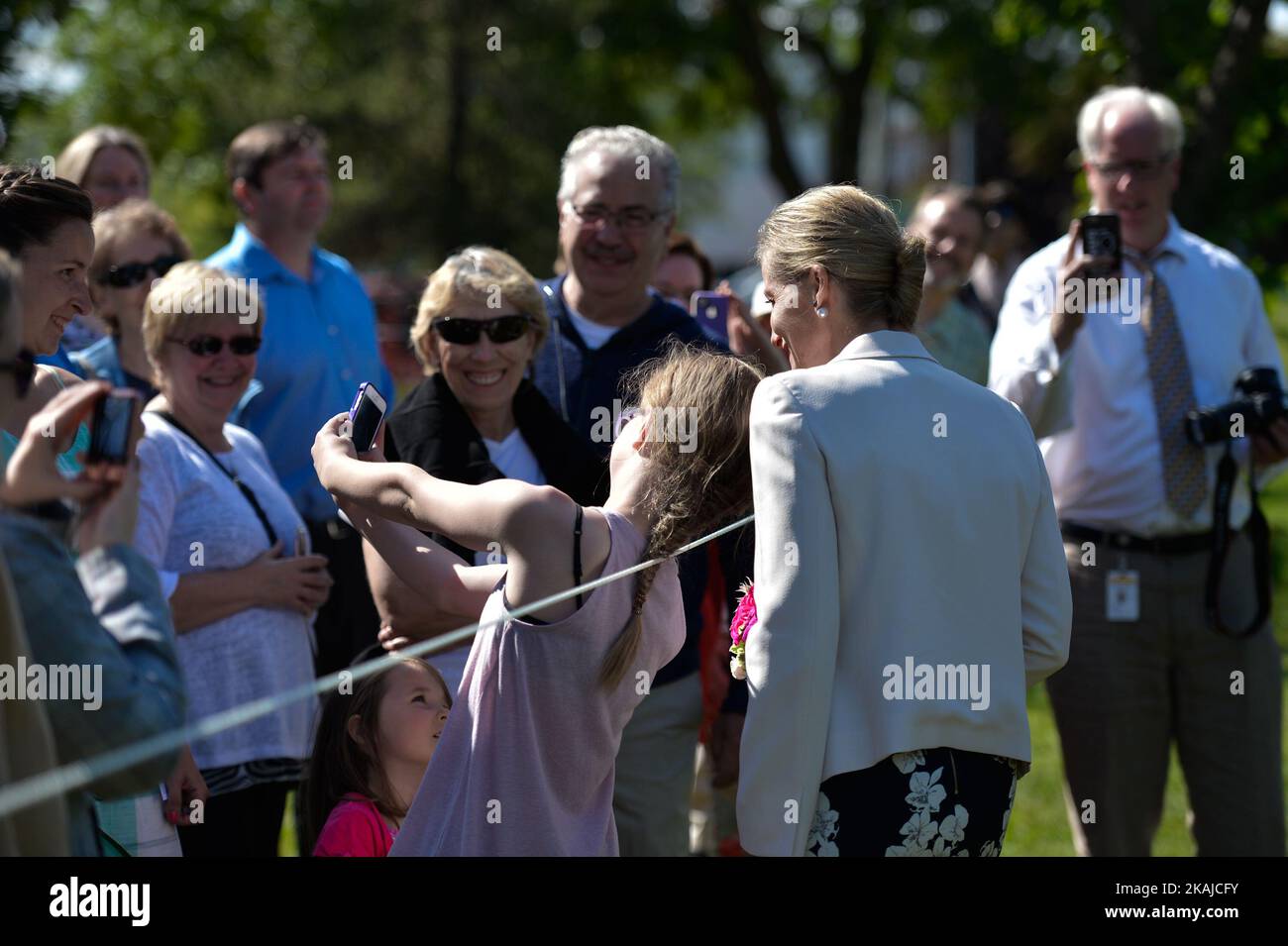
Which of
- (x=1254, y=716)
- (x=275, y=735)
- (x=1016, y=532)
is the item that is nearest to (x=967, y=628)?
(x=1016, y=532)

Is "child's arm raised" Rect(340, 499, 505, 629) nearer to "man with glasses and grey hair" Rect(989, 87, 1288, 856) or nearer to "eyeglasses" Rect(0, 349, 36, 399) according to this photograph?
"eyeglasses" Rect(0, 349, 36, 399)

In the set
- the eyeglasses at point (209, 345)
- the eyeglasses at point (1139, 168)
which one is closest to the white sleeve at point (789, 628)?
the eyeglasses at point (209, 345)

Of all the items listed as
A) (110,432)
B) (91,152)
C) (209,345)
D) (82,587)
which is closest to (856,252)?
(110,432)

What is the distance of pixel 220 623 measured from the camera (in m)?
4.11

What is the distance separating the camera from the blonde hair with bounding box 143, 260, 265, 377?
171 inches

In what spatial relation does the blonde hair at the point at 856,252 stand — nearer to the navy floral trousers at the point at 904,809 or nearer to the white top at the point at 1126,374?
the navy floral trousers at the point at 904,809

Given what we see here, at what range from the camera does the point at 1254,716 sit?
5.00 m

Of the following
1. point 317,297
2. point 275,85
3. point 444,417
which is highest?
point 275,85

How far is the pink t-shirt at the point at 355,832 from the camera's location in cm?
350

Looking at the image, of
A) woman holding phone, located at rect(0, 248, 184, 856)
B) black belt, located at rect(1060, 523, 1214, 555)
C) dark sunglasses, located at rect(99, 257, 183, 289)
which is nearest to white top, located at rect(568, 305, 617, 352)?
dark sunglasses, located at rect(99, 257, 183, 289)

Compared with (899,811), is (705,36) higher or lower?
higher

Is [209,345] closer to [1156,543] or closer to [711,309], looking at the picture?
[711,309]
